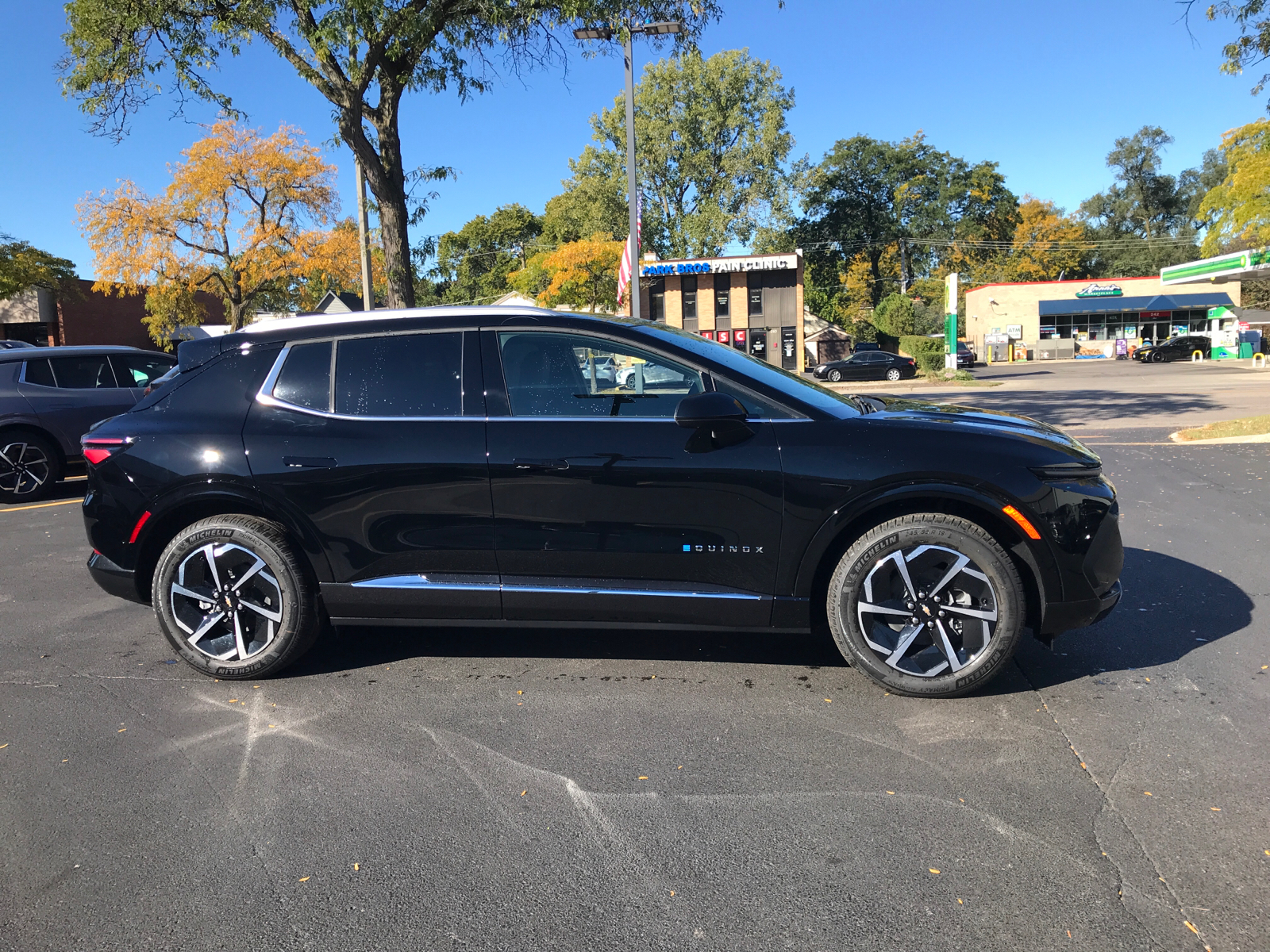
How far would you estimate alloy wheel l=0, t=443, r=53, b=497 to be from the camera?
10117 millimetres

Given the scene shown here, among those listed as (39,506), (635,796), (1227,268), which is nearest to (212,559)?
(635,796)

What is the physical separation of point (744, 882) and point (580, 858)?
1.68 feet

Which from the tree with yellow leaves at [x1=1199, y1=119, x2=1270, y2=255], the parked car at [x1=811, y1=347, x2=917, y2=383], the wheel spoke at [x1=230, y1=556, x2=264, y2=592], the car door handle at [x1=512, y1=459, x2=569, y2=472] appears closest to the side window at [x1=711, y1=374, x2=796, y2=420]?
the car door handle at [x1=512, y1=459, x2=569, y2=472]

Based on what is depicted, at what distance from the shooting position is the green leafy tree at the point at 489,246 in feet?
308

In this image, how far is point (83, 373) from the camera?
34.7ft

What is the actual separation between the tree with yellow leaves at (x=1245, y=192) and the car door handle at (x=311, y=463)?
33.9 metres

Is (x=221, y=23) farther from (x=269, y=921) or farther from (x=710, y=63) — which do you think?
(x=710, y=63)

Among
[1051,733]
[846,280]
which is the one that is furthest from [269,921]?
[846,280]

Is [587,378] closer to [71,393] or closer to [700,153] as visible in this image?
[71,393]

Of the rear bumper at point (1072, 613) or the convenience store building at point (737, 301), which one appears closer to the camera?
the rear bumper at point (1072, 613)

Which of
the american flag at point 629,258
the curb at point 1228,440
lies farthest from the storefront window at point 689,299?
the curb at point 1228,440

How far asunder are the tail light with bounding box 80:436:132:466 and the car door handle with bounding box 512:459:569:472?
1990 mm

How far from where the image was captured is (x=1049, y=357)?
5762 cm

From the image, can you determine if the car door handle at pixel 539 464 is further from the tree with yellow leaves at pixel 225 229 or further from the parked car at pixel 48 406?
the tree with yellow leaves at pixel 225 229
